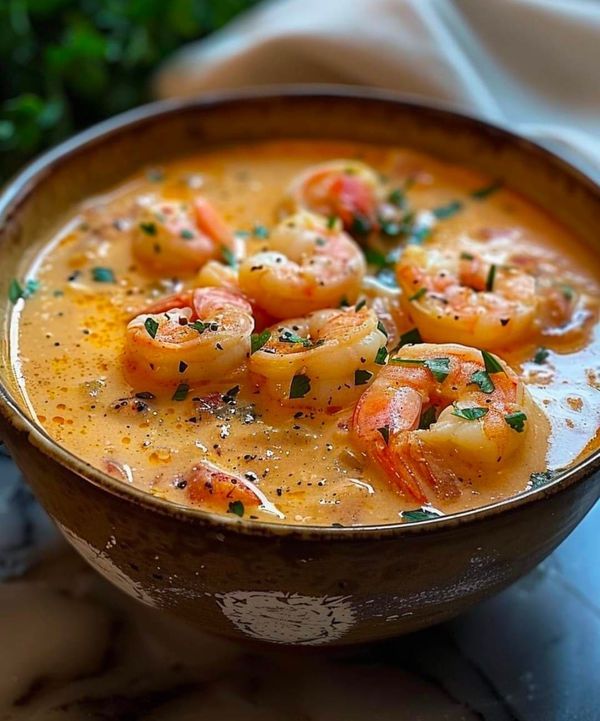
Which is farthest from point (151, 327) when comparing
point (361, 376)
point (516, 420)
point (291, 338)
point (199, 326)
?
point (516, 420)

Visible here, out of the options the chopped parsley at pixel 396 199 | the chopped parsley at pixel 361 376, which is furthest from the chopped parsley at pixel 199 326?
the chopped parsley at pixel 396 199

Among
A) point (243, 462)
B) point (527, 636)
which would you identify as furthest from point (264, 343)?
point (527, 636)

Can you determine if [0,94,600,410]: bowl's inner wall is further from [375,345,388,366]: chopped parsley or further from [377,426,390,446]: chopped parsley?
[377,426,390,446]: chopped parsley

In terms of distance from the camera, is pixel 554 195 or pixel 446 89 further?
pixel 446 89

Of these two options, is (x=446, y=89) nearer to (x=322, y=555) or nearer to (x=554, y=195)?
(x=554, y=195)

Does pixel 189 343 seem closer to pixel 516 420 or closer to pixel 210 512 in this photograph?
pixel 210 512

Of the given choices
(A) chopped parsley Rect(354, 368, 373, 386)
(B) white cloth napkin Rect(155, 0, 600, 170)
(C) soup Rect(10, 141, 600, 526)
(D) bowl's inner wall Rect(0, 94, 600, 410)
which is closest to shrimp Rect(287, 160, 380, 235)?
(C) soup Rect(10, 141, 600, 526)
